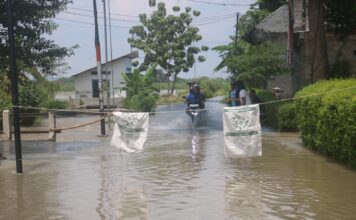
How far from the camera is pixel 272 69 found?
2100 cm

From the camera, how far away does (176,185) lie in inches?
368

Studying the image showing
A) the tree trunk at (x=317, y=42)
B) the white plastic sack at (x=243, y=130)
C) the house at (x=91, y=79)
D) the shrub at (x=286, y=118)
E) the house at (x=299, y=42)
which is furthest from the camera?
the house at (x=91, y=79)

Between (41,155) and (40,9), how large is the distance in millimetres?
3985

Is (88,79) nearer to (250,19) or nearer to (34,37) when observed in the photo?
(250,19)

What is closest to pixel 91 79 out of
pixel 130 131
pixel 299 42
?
pixel 299 42

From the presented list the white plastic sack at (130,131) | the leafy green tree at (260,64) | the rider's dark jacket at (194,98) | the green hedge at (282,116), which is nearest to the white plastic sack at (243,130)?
the white plastic sack at (130,131)

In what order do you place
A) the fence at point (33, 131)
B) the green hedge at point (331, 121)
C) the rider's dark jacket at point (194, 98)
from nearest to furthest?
1. the green hedge at point (331, 121)
2. the fence at point (33, 131)
3. the rider's dark jacket at point (194, 98)

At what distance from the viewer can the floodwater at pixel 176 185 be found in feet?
24.4

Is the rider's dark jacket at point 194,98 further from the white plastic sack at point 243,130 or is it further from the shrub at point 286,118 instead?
the white plastic sack at point 243,130

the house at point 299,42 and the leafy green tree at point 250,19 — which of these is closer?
the house at point 299,42

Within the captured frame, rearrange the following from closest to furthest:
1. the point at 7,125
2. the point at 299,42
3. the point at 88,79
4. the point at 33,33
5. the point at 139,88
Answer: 1. the point at 33,33
2. the point at 7,125
3. the point at 299,42
4. the point at 139,88
5. the point at 88,79

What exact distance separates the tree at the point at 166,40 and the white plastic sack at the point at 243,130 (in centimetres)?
4531

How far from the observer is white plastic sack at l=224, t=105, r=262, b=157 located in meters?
10.6

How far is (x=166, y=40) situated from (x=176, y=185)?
4832 cm
